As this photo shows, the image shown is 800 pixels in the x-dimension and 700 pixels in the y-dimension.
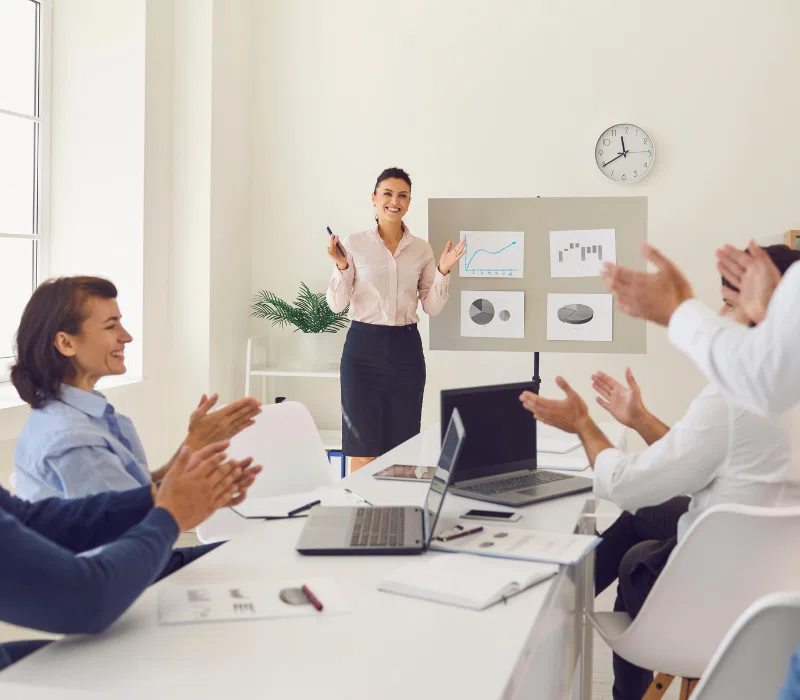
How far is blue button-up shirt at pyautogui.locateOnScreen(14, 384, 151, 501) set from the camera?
1.88 m

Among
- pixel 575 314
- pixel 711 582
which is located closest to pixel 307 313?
pixel 575 314

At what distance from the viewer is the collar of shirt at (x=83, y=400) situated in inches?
78.9

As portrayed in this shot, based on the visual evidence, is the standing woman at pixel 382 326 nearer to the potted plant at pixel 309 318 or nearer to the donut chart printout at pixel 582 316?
the donut chart printout at pixel 582 316

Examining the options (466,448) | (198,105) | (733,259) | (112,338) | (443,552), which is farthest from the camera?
(198,105)

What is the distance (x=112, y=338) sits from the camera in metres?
2.18

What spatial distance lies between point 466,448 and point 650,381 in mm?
3092

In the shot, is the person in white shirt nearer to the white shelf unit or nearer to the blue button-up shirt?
the blue button-up shirt

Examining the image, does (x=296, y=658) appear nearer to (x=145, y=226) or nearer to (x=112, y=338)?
(x=112, y=338)

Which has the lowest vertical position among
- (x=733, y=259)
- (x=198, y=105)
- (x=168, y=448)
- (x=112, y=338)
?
(x=168, y=448)

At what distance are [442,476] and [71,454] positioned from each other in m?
0.78

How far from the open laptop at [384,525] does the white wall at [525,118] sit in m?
3.43

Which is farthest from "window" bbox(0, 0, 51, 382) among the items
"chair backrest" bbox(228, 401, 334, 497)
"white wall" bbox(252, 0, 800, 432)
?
"chair backrest" bbox(228, 401, 334, 497)

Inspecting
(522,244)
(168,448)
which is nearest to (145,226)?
(168,448)

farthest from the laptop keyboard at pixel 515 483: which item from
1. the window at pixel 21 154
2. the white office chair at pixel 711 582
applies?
the window at pixel 21 154
